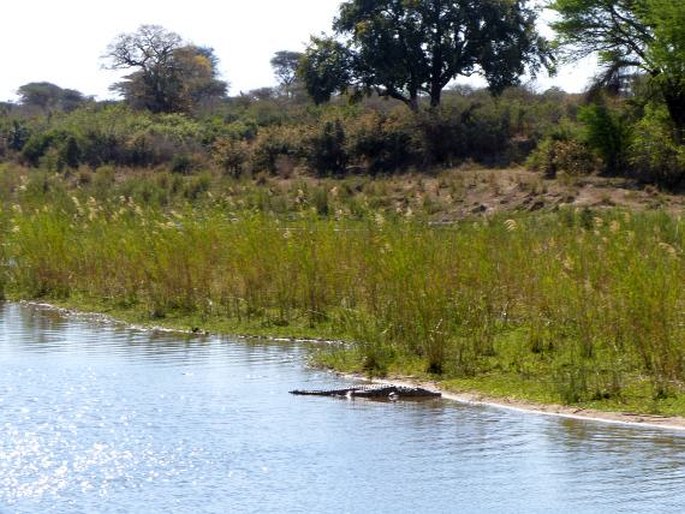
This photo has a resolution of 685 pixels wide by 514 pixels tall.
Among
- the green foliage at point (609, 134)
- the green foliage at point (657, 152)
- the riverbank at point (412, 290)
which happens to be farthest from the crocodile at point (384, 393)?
the green foliage at point (609, 134)

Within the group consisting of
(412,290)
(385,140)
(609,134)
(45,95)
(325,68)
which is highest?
(45,95)

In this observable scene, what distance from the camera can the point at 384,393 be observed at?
12883 mm

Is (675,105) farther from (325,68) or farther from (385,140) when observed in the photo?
(325,68)

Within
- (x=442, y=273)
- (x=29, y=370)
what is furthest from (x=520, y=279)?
(x=29, y=370)

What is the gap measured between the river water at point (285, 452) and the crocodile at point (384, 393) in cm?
18

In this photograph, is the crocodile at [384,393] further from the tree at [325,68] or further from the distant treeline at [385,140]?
the tree at [325,68]

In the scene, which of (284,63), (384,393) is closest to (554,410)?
(384,393)

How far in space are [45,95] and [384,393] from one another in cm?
8607

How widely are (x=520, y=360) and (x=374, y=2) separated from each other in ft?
122

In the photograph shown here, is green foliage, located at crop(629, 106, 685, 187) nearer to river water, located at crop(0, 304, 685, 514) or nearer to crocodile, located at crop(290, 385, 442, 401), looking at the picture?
crocodile, located at crop(290, 385, 442, 401)

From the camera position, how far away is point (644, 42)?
132 feet

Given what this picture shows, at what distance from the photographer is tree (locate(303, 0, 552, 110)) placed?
48.4m

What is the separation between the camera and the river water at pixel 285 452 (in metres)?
9.52

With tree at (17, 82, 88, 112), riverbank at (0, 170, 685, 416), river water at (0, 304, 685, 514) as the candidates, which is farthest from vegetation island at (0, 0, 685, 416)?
tree at (17, 82, 88, 112)
